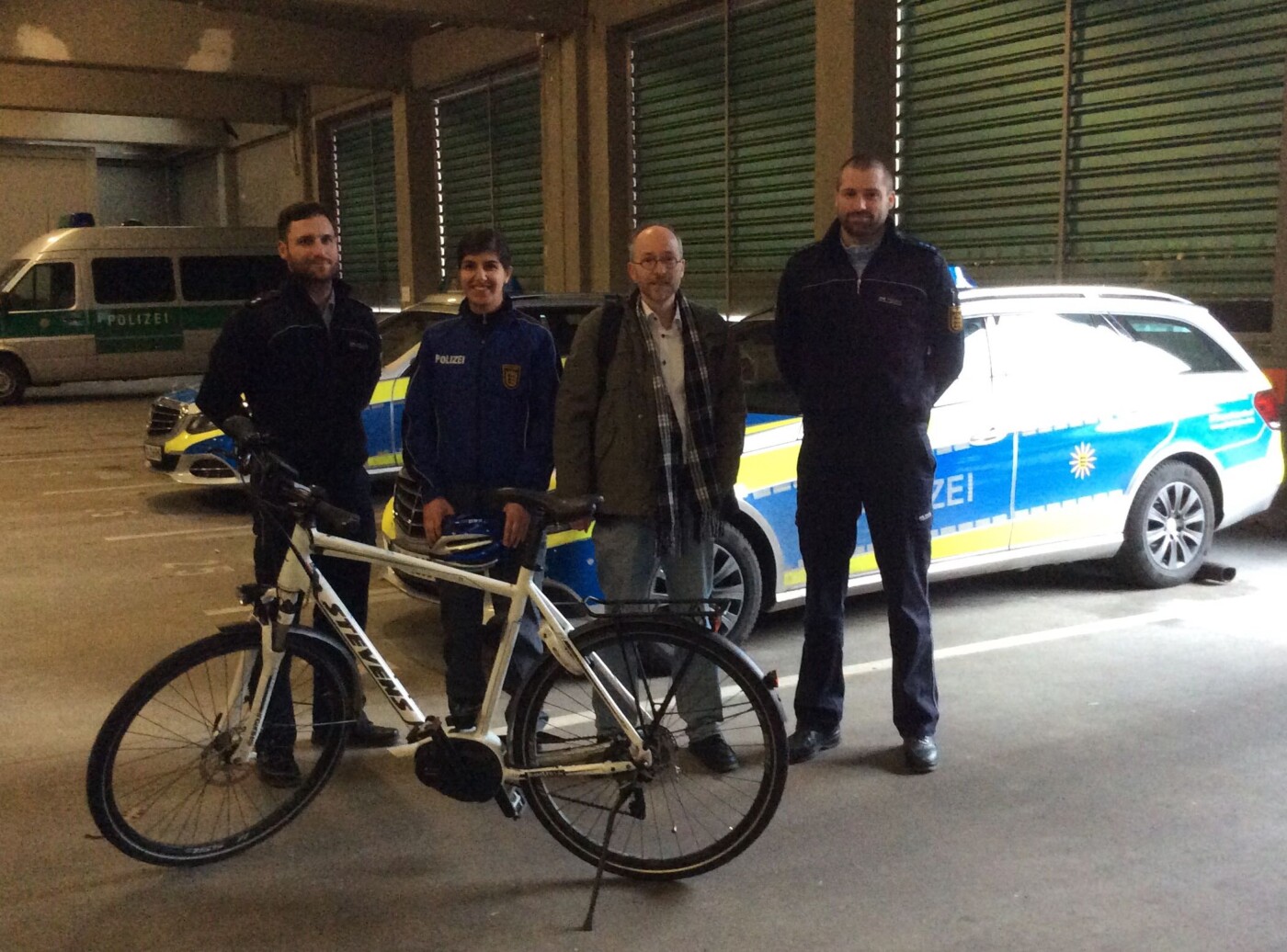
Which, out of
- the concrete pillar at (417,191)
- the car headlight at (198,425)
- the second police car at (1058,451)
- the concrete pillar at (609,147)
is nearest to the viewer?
the second police car at (1058,451)

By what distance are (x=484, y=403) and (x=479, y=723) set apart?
1.04 metres

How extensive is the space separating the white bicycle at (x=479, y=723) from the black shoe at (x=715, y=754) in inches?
10.3

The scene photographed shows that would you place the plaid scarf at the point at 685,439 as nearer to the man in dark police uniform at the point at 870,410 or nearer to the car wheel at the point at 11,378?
the man in dark police uniform at the point at 870,410

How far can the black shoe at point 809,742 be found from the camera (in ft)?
14.2

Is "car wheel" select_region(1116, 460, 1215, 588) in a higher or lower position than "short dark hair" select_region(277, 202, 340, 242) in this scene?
lower

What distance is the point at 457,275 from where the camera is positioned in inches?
159

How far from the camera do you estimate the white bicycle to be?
11.2ft

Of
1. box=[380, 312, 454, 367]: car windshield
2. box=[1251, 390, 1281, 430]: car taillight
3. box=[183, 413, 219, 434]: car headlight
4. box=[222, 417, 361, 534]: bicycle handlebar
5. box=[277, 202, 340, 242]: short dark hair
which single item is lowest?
box=[183, 413, 219, 434]: car headlight

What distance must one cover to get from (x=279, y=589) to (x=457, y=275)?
1.19 meters

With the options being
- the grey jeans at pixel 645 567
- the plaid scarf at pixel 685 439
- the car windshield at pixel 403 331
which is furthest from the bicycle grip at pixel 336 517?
the car windshield at pixel 403 331

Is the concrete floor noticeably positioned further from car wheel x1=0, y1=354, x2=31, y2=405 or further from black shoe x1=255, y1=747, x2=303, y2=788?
car wheel x1=0, y1=354, x2=31, y2=405

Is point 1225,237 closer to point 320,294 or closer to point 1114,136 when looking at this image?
point 1114,136

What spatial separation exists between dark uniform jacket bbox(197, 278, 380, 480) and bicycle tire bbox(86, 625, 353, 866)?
0.81 m

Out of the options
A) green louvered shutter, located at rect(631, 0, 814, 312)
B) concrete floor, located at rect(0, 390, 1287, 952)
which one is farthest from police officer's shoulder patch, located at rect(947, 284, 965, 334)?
green louvered shutter, located at rect(631, 0, 814, 312)
